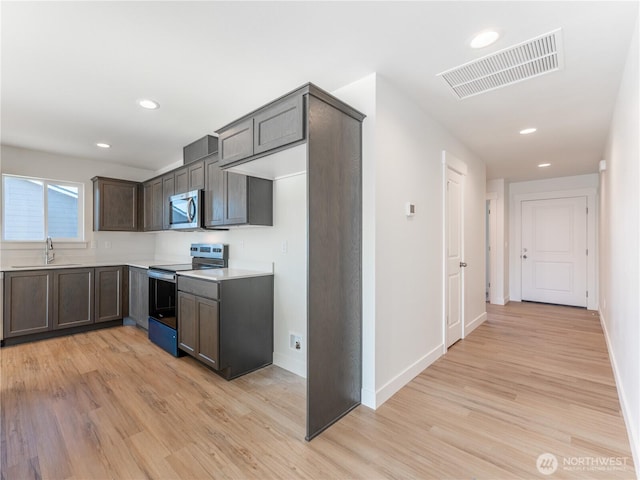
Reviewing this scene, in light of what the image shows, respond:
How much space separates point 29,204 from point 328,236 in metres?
4.52

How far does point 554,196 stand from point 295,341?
5801 mm

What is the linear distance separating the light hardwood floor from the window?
1.76 metres

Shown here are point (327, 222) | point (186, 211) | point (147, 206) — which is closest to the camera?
point (327, 222)

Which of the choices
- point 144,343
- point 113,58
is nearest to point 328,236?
point 113,58

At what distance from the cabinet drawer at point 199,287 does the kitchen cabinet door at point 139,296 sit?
1.12m

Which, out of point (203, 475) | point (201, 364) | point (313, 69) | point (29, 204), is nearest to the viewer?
point (203, 475)

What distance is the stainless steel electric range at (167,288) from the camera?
132 inches

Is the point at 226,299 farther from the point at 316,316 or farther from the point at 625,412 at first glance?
the point at 625,412

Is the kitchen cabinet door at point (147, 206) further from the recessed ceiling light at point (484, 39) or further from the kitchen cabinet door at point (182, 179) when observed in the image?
the recessed ceiling light at point (484, 39)

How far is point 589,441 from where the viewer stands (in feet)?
6.05

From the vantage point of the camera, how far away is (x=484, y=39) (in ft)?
6.13

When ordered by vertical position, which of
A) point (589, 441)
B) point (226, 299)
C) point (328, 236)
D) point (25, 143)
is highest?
point (25, 143)

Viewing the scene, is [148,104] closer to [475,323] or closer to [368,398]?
[368,398]

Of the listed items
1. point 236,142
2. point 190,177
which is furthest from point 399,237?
point 190,177
